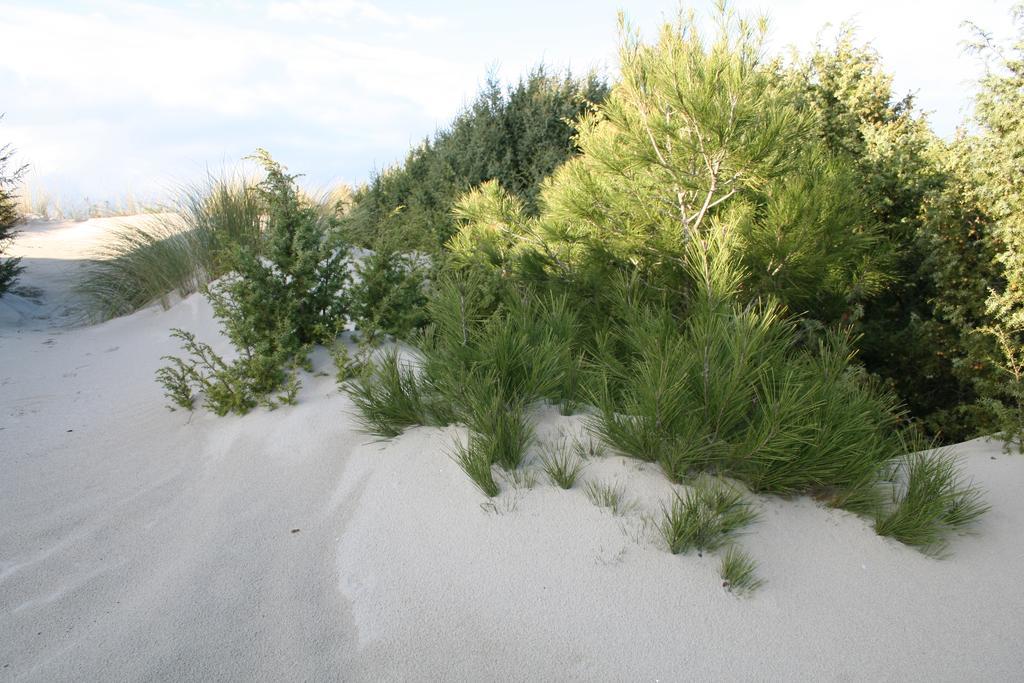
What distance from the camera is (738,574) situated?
7.52 ft

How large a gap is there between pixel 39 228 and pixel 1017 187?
16.3 m

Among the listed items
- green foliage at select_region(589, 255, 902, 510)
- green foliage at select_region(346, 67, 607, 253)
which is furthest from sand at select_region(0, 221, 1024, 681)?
green foliage at select_region(346, 67, 607, 253)

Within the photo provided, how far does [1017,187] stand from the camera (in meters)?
4.01

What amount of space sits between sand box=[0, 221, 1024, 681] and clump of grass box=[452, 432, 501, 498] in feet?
0.24

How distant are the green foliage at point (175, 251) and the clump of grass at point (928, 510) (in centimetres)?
580

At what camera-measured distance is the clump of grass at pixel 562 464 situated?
2.68 m

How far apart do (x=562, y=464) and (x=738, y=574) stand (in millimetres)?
835

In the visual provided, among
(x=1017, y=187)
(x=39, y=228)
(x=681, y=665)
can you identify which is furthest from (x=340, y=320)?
(x=39, y=228)

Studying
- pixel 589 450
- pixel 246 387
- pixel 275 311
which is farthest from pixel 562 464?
pixel 275 311

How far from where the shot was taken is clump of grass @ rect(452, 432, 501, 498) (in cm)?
267

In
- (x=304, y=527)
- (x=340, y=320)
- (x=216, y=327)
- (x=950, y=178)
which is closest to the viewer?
(x=304, y=527)

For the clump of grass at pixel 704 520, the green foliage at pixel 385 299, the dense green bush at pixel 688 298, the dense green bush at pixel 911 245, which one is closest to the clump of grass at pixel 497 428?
the dense green bush at pixel 688 298

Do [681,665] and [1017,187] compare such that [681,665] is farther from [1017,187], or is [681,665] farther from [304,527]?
[1017,187]

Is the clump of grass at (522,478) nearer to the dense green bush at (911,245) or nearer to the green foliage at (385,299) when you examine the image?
the green foliage at (385,299)
